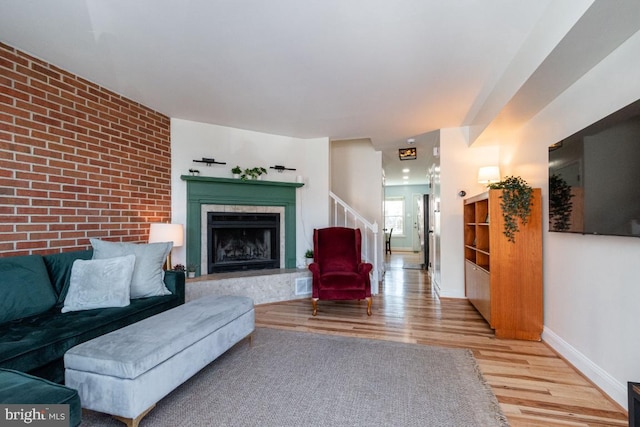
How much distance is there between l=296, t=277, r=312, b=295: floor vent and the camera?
4.20 metres

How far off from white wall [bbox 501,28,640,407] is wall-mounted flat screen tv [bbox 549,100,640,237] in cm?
12

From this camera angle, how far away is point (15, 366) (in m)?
1.49

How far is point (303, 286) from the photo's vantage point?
4.23 m

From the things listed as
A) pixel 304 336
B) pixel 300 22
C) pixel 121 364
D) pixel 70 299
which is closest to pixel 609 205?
pixel 300 22

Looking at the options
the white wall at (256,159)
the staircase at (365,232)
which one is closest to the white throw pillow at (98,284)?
the white wall at (256,159)

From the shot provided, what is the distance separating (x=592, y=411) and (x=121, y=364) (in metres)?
2.64

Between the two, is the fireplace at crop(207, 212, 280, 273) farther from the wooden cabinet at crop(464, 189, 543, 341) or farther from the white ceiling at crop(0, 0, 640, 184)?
the wooden cabinet at crop(464, 189, 543, 341)

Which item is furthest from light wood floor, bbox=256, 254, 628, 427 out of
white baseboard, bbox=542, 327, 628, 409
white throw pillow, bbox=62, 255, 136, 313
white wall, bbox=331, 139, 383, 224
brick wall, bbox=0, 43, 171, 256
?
brick wall, bbox=0, 43, 171, 256

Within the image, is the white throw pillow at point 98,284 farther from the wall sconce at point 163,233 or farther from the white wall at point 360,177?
the white wall at point 360,177

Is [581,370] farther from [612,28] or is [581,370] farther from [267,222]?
[267,222]

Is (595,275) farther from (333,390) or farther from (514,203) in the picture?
(333,390)

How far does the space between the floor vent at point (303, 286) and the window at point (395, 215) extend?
6.78 metres

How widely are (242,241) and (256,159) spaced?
50.1 inches

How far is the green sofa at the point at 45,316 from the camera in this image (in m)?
1.58
